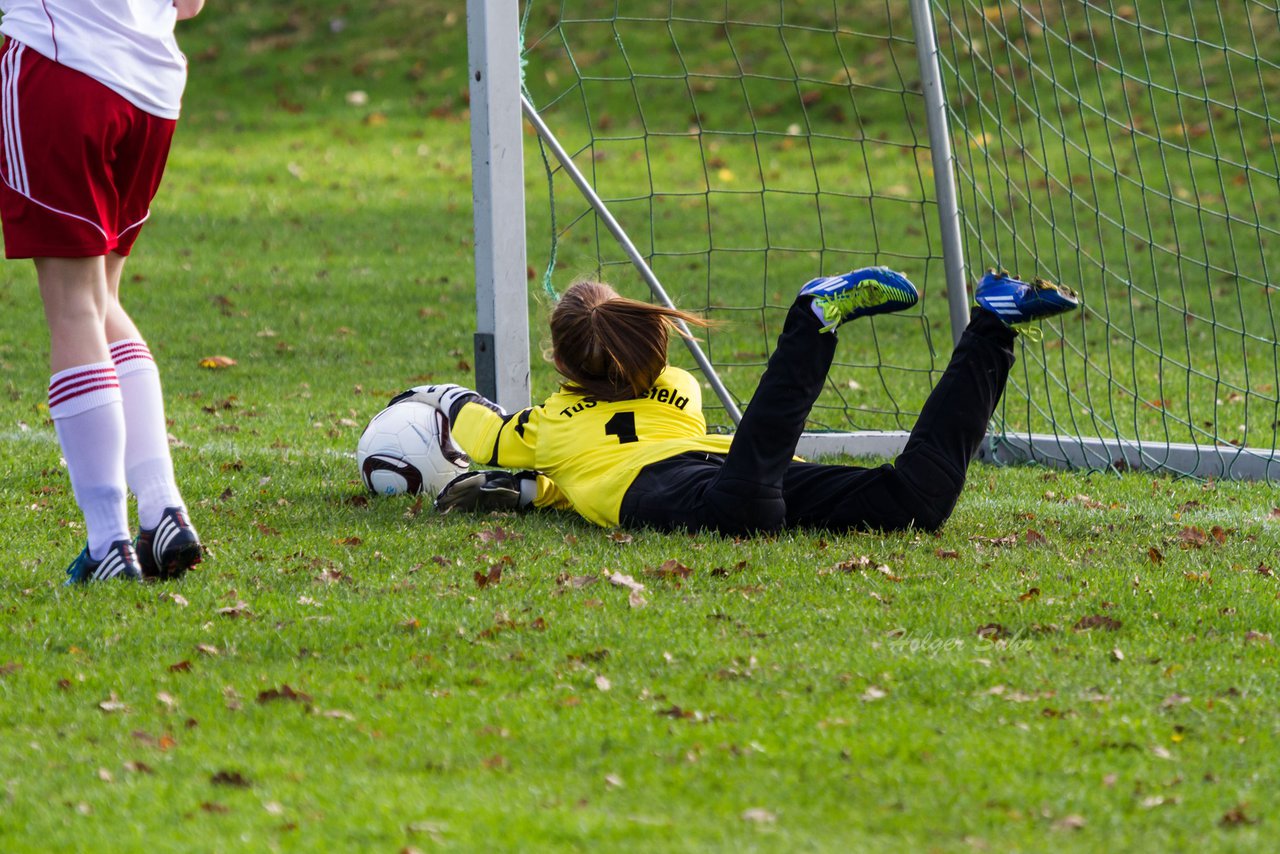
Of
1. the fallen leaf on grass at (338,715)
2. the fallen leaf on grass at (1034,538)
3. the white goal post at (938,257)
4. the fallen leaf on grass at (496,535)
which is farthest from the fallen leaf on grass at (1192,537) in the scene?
the fallen leaf on grass at (338,715)

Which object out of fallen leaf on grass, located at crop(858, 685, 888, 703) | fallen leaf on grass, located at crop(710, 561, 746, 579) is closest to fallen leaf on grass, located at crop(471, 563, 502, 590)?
fallen leaf on grass, located at crop(710, 561, 746, 579)

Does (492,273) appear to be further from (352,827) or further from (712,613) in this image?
(352,827)

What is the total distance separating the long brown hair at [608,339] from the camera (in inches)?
192

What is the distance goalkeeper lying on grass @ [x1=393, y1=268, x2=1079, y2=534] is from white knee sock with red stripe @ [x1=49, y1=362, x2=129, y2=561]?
129 centimetres

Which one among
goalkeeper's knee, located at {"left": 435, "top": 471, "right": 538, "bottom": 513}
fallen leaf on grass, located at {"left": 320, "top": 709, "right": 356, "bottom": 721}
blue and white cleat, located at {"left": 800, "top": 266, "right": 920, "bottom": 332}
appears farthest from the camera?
goalkeeper's knee, located at {"left": 435, "top": 471, "right": 538, "bottom": 513}

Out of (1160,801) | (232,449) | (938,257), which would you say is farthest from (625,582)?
(938,257)

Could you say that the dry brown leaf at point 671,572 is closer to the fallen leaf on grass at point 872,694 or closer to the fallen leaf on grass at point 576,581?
the fallen leaf on grass at point 576,581

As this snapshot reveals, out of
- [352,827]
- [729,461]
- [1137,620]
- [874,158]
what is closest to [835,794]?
[352,827]

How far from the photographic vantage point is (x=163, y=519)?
4043mm

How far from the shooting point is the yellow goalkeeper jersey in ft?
16.0

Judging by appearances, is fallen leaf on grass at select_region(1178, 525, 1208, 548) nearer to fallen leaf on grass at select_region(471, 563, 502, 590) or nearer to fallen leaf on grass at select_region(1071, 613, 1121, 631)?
fallen leaf on grass at select_region(1071, 613, 1121, 631)

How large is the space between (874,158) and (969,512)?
40.8 feet

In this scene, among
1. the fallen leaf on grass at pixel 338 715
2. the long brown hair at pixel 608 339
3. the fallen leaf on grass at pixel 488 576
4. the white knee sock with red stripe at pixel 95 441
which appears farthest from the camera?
the long brown hair at pixel 608 339

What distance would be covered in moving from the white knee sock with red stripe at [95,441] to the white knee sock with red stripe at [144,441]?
0.09m
